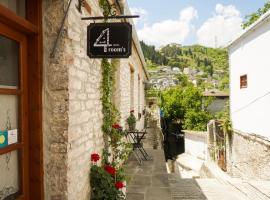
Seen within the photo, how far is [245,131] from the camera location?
438 inches

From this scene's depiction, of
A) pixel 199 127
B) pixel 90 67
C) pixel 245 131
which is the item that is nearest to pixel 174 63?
pixel 199 127

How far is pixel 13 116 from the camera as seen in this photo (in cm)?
263

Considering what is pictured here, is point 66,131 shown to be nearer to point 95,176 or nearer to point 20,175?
point 20,175

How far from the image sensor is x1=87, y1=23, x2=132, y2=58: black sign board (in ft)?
10.6

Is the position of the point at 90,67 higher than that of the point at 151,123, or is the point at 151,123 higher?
the point at 90,67

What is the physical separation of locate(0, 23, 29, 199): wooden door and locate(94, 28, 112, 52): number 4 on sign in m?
0.82

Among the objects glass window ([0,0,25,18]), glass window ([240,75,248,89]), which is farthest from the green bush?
glass window ([240,75,248,89])

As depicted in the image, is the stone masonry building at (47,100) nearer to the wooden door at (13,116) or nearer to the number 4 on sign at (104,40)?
the wooden door at (13,116)

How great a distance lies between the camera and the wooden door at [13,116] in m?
2.47

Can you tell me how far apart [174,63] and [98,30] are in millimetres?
108556

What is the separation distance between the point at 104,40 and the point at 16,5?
0.99m

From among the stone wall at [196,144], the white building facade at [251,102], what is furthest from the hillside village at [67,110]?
the stone wall at [196,144]

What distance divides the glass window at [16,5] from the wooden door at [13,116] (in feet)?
0.61

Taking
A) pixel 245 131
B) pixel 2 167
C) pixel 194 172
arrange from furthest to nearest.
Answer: pixel 194 172 → pixel 245 131 → pixel 2 167
